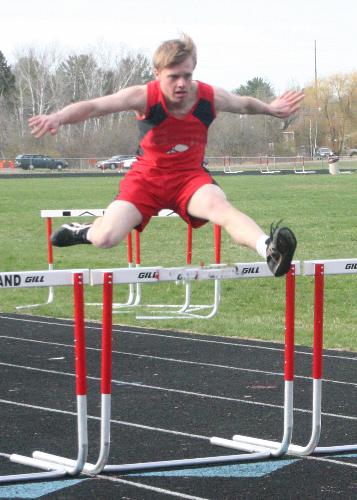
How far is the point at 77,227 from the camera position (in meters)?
5.98

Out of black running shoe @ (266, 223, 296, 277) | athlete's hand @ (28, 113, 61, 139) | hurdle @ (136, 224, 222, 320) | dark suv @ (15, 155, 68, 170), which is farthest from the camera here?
dark suv @ (15, 155, 68, 170)

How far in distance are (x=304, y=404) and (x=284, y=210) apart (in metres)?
20.8

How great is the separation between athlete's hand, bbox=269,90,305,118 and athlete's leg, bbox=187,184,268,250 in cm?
51

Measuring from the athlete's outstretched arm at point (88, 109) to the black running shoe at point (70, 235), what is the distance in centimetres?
74

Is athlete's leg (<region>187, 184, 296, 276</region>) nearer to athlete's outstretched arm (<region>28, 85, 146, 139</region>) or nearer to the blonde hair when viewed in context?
athlete's outstretched arm (<region>28, 85, 146, 139</region>)

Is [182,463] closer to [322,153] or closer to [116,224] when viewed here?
[116,224]

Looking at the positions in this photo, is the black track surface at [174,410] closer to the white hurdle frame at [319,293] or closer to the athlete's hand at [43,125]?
the white hurdle frame at [319,293]

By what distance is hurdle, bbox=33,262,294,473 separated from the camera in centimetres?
566

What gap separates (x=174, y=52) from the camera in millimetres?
5441

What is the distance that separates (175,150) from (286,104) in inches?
25.1

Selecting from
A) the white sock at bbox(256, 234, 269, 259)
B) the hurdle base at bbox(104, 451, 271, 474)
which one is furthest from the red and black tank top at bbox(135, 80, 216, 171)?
the hurdle base at bbox(104, 451, 271, 474)

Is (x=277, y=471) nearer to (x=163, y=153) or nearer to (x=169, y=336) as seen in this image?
(x=163, y=153)

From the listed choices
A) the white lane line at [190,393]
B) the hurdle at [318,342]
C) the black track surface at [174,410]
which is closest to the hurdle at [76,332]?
the black track surface at [174,410]

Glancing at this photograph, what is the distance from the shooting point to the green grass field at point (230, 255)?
11.9 m
